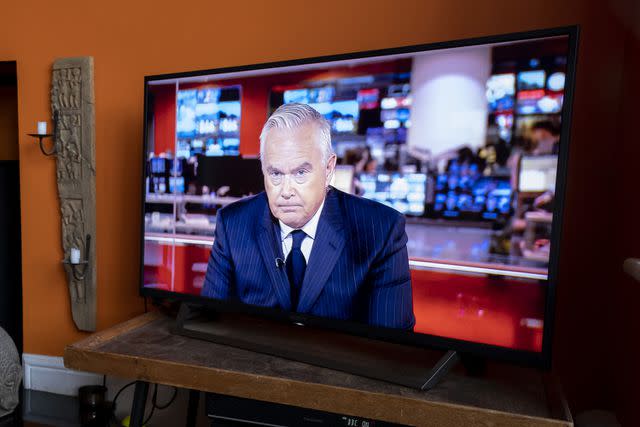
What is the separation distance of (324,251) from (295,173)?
0.27m

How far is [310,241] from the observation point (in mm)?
1538

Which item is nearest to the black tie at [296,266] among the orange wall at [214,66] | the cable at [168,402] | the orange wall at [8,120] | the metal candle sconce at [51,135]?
the orange wall at [214,66]

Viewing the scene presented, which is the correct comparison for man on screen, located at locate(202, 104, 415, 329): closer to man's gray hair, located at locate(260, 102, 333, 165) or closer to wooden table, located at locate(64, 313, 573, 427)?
man's gray hair, located at locate(260, 102, 333, 165)

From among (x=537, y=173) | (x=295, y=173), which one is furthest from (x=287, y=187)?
(x=537, y=173)

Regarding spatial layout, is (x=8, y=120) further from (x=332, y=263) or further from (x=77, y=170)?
(x=332, y=263)

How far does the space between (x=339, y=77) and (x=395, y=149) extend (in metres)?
0.31

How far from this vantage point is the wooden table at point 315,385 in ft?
3.91

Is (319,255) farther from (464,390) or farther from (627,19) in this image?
(627,19)

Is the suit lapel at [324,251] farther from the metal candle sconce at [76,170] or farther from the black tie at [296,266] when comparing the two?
the metal candle sconce at [76,170]

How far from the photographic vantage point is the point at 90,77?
7.04 ft

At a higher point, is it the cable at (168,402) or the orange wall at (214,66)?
the orange wall at (214,66)

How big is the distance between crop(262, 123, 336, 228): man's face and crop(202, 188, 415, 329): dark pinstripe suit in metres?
0.04

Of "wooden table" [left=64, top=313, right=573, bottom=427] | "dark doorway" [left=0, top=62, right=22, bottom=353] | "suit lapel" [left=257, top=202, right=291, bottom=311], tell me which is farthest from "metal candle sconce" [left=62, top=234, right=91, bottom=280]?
"suit lapel" [left=257, top=202, right=291, bottom=311]

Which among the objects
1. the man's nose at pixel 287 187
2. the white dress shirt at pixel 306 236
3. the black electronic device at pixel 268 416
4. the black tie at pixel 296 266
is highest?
the man's nose at pixel 287 187
